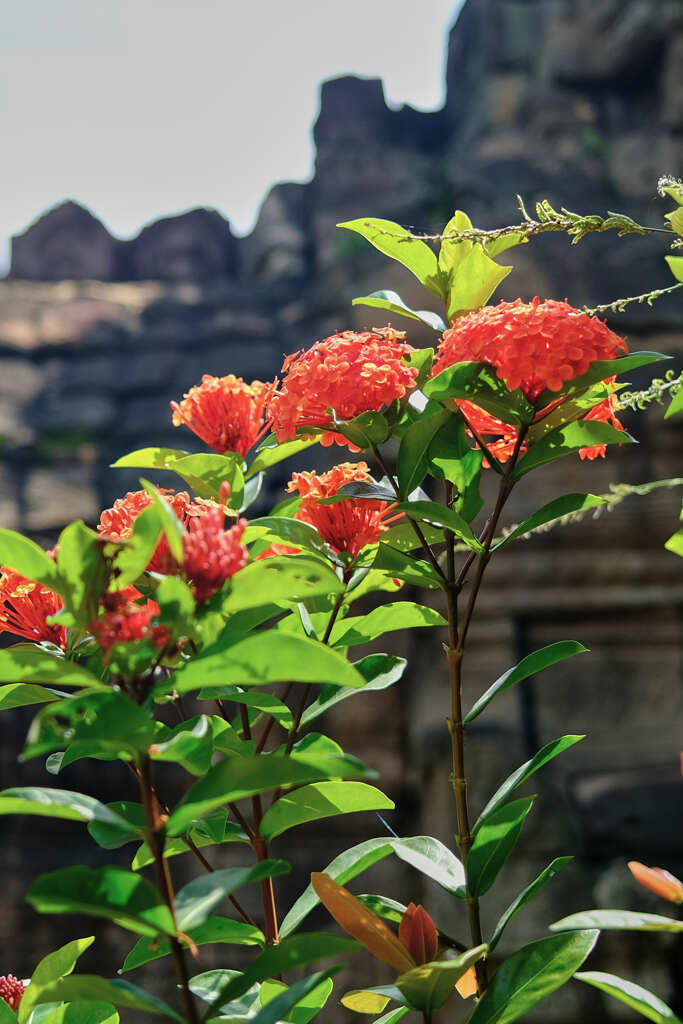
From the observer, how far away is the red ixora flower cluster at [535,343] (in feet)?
2.26

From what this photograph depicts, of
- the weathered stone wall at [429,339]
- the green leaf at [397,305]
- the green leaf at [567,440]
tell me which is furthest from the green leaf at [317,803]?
the weathered stone wall at [429,339]

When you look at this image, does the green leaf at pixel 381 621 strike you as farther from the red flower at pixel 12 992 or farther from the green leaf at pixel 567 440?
the red flower at pixel 12 992

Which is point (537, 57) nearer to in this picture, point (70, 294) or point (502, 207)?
point (502, 207)

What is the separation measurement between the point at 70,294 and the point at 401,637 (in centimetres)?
338

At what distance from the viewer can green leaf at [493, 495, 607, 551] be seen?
2.48 ft

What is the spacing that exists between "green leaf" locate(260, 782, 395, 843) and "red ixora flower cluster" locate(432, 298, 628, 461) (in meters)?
0.34

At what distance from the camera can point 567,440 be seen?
2.55 feet

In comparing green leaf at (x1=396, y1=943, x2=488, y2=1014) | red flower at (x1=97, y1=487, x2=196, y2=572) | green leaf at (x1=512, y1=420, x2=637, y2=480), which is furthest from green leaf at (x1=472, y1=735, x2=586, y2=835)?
red flower at (x1=97, y1=487, x2=196, y2=572)

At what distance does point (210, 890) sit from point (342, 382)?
405mm

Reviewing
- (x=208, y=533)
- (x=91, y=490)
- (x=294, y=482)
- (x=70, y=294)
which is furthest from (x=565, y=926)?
(x=70, y=294)

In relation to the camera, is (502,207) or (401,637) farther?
(502,207)

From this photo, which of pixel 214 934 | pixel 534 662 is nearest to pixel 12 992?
pixel 214 934

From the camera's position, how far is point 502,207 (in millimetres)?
5430

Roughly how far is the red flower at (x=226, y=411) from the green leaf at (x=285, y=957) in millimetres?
487
